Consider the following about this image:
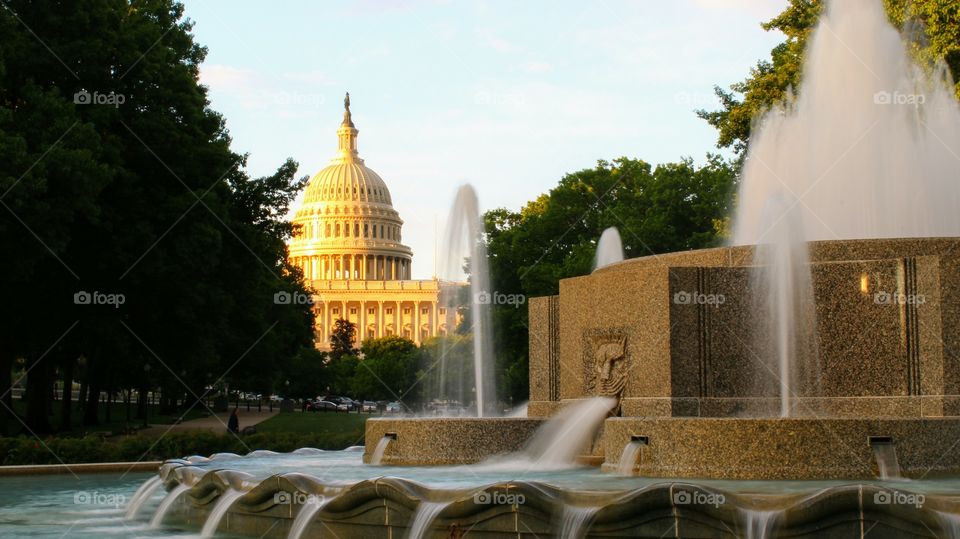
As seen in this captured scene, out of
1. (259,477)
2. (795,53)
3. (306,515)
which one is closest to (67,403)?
(795,53)

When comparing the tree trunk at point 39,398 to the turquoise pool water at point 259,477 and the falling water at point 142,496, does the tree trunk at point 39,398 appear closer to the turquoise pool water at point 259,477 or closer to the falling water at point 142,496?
the turquoise pool water at point 259,477

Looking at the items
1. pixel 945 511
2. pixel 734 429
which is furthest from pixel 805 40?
pixel 945 511

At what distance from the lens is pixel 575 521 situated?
9031 millimetres

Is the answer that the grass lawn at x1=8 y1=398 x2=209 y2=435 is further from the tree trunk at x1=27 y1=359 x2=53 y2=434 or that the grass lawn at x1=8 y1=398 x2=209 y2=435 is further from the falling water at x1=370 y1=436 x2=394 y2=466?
the falling water at x1=370 y1=436 x2=394 y2=466

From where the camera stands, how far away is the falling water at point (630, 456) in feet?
39.2

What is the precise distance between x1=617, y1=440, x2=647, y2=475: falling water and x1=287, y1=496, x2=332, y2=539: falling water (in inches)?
124

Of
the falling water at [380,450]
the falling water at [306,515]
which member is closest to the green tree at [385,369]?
the falling water at [380,450]

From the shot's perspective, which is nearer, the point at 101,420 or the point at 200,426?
the point at 200,426

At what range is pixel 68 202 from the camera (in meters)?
26.2

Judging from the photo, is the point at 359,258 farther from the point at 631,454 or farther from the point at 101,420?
the point at 631,454

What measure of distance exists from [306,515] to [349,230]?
170 meters

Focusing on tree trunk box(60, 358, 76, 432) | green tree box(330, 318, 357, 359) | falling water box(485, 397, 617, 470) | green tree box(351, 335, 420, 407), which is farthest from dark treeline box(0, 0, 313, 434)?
green tree box(330, 318, 357, 359)

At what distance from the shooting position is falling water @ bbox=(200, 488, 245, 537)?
38.7 feet

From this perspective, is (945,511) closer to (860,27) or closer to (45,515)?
(45,515)
